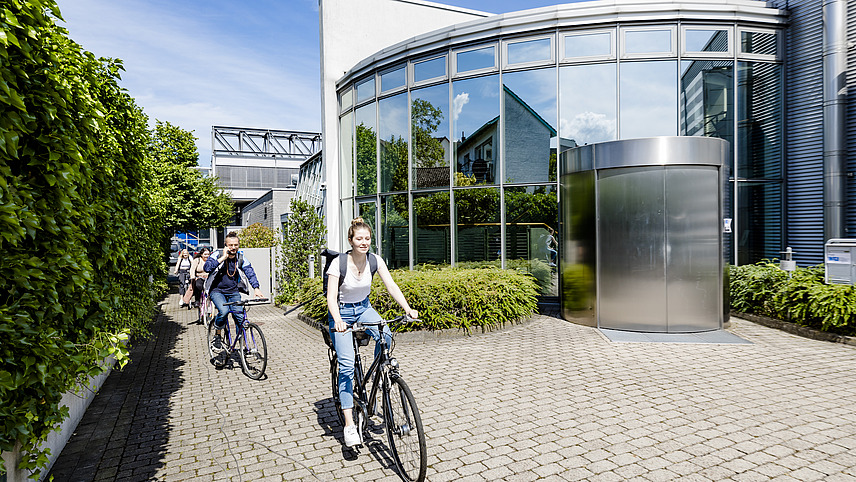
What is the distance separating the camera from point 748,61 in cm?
1248

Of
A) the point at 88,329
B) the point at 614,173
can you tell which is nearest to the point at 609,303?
the point at 614,173

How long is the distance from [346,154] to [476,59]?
6383mm

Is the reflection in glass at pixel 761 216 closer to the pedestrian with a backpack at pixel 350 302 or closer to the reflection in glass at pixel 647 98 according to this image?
the reflection in glass at pixel 647 98

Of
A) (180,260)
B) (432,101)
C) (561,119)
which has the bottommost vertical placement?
(180,260)

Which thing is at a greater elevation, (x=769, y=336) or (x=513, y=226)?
(x=513, y=226)

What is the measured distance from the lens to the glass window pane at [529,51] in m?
13.0

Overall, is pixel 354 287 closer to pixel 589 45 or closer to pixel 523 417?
pixel 523 417

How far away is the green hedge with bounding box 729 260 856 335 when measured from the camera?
8.09 m

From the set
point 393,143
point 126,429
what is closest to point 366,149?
point 393,143

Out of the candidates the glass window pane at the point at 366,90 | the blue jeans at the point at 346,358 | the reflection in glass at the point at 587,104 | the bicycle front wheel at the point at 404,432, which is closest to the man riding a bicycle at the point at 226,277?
the blue jeans at the point at 346,358

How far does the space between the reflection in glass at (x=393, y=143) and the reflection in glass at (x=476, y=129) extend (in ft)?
6.02

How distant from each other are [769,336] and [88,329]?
382 inches

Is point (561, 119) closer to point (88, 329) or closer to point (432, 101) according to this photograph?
point (432, 101)

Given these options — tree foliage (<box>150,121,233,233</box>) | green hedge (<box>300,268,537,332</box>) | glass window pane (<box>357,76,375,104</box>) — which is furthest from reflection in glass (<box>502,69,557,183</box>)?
tree foliage (<box>150,121,233,233</box>)
